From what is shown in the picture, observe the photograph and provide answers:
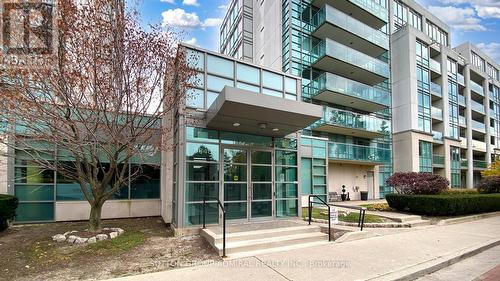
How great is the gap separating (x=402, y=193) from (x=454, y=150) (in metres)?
22.3

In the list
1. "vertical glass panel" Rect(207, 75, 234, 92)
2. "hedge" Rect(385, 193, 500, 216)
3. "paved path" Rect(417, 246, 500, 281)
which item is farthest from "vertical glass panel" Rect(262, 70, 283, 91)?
"hedge" Rect(385, 193, 500, 216)

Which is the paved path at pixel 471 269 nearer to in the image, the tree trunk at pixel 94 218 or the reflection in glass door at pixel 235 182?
the reflection in glass door at pixel 235 182

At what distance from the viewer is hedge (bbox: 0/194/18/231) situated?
9.39 meters

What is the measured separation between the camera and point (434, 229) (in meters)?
10.5

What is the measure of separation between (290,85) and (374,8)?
1986 centimetres

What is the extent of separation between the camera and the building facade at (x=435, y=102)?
26734 mm

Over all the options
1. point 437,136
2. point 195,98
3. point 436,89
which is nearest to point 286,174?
point 195,98

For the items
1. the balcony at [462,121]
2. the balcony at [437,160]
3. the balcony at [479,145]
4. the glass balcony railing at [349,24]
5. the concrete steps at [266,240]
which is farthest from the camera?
the balcony at [479,145]

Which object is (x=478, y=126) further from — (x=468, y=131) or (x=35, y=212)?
(x=35, y=212)

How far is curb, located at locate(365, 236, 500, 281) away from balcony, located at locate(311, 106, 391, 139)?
14283mm

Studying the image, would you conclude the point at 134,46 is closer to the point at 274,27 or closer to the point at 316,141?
the point at 316,141

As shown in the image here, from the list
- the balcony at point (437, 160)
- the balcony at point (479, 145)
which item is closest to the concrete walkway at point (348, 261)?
the balcony at point (437, 160)

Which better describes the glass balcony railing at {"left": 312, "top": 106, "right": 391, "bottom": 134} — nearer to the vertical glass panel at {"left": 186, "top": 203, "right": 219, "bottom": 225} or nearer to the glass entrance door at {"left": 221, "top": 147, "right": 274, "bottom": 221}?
the glass entrance door at {"left": 221, "top": 147, "right": 274, "bottom": 221}

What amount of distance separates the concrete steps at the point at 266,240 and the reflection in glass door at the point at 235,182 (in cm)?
152
